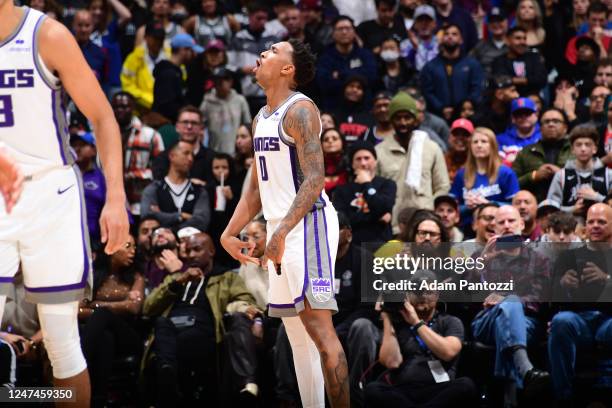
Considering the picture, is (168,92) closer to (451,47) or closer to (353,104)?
(353,104)

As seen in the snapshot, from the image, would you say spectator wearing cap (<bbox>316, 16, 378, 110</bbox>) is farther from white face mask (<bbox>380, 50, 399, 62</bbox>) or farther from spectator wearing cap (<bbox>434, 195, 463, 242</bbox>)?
spectator wearing cap (<bbox>434, 195, 463, 242</bbox>)

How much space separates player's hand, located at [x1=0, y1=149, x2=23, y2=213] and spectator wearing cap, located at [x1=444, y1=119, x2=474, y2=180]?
7085mm

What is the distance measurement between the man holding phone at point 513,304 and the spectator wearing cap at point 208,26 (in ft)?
20.4

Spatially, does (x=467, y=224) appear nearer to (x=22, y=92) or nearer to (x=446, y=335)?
(x=446, y=335)

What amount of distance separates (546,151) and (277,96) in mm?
5420

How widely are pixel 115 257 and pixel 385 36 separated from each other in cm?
592

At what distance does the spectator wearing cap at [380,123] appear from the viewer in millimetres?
11266

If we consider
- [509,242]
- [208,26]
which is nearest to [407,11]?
[208,26]

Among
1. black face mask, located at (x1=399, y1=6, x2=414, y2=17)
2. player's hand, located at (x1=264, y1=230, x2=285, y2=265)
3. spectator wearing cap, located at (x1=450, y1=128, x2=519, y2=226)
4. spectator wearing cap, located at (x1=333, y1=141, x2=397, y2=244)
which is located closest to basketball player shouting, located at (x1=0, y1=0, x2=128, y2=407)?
player's hand, located at (x1=264, y1=230, x2=285, y2=265)

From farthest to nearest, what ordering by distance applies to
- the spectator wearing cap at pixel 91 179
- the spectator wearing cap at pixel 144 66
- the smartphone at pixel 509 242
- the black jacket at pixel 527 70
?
1. the spectator wearing cap at pixel 144 66
2. the black jacket at pixel 527 70
3. the spectator wearing cap at pixel 91 179
4. the smartphone at pixel 509 242

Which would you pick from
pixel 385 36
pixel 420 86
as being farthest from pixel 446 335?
pixel 385 36

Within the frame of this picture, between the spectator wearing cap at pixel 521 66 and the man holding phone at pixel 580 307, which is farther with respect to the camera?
the spectator wearing cap at pixel 521 66

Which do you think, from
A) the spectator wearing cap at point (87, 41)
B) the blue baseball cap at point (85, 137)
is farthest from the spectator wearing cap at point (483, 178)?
the spectator wearing cap at point (87, 41)

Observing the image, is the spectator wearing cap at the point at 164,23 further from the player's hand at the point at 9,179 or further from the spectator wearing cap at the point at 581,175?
the player's hand at the point at 9,179
